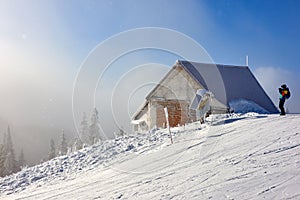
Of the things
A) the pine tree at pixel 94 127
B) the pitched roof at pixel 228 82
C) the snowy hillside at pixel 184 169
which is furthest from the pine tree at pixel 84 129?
the snowy hillside at pixel 184 169

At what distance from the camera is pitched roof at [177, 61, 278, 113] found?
2233cm

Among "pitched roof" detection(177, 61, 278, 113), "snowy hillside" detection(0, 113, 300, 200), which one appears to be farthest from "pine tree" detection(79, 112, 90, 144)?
"snowy hillside" detection(0, 113, 300, 200)

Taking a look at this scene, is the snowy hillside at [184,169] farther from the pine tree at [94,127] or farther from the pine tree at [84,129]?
the pine tree at [84,129]

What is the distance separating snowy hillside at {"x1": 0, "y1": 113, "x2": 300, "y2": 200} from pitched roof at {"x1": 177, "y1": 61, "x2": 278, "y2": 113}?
8.06 meters

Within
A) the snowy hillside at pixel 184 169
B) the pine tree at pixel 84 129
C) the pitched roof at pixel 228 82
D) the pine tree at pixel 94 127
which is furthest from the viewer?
the pine tree at pixel 84 129

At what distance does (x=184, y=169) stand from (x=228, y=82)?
1782 cm

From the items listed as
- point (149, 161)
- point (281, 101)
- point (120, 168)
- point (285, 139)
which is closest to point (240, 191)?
point (285, 139)

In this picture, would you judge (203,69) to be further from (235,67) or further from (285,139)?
(285,139)

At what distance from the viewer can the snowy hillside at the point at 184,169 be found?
590 centimetres

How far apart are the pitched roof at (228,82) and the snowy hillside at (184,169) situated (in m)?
8.06

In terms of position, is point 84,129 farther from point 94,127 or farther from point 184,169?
point 184,169

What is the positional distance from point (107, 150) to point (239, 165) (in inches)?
300

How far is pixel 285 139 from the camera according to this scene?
8.71 metres

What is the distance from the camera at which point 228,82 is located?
24.4 meters
